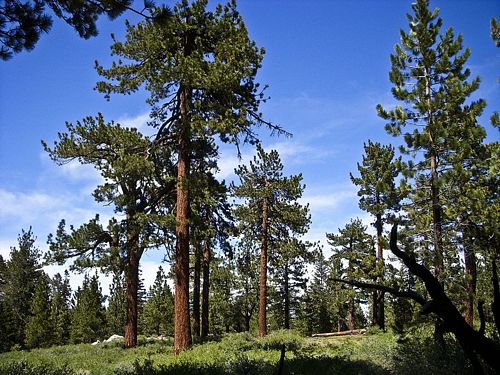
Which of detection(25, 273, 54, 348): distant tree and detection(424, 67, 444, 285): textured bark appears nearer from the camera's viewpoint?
detection(424, 67, 444, 285): textured bark

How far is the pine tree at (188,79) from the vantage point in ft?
43.4

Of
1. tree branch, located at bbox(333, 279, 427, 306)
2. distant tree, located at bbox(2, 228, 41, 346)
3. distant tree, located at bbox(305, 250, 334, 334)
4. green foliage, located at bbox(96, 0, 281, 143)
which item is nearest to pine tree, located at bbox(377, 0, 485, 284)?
green foliage, located at bbox(96, 0, 281, 143)

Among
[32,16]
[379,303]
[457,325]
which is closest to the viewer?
[457,325]

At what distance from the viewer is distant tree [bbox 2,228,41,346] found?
55.7 meters

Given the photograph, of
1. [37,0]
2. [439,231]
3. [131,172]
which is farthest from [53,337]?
[37,0]

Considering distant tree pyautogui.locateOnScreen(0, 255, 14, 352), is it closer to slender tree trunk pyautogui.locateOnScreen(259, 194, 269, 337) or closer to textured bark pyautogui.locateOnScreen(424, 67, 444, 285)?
slender tree trunk pyautogui.locateOnScreen(259, 194, 269, 337)

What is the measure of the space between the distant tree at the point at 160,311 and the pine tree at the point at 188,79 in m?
49.1

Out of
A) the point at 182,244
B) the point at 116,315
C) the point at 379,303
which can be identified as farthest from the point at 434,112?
the point at 116,315

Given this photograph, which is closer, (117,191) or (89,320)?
(117,191)

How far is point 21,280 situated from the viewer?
56750 mm

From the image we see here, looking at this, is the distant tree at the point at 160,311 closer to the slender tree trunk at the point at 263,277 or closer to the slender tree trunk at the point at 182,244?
the slender tree trunk at the point at 263,277

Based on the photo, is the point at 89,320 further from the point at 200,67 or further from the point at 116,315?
the point at 200,67

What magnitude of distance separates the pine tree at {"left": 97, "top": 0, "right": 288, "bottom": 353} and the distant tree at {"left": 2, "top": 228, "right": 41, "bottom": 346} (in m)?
50.4

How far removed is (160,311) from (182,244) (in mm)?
52718
